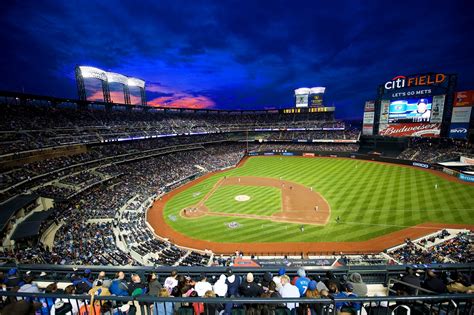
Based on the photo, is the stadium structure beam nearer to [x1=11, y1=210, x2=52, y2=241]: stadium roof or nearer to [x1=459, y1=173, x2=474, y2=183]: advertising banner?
[x1=11, y1=210, x2=52, y2=241]: stadium roof

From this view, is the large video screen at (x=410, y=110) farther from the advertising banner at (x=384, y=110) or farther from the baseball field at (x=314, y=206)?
the baseball field at (x=314, y=206)

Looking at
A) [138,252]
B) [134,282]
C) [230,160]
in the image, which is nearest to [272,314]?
[134,282]

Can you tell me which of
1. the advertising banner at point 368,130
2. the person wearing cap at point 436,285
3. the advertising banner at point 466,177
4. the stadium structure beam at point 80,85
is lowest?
the advertising banner at point 466,177

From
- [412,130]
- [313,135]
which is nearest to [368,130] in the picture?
[412,130]

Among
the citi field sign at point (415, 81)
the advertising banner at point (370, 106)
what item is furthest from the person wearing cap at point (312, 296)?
the advertising banner at point (370, 106)

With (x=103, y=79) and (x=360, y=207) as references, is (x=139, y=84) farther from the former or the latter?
(x=360, y=207)

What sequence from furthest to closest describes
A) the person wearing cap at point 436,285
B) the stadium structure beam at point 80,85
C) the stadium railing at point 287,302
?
the stadium structure beam at point 80,85 → the person wearing cap at point 436,285 → the stadium railing at point 287,302
